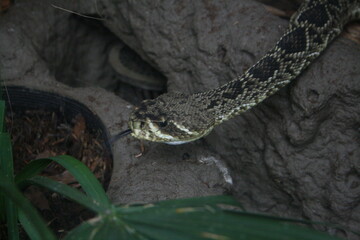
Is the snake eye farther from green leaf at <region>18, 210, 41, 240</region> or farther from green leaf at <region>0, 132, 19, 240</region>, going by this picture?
green leaf at <region>18, 210, 41, 240</region>

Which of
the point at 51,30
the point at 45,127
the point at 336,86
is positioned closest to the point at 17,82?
the point at 45,127

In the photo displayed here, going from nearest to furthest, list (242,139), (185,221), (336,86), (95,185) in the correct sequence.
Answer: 1. (185,221)
2. (95,185)
3. (336,86)
4. (242,139)

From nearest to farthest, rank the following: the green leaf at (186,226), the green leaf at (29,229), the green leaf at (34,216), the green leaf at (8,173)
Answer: the green leaf at (186,226)
the green leaf at (34,216)
the green leaf at (29,229)
the green leaf at (8,173)

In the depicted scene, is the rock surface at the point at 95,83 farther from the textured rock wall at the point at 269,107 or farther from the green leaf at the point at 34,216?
the green leaf at the point at 34,216

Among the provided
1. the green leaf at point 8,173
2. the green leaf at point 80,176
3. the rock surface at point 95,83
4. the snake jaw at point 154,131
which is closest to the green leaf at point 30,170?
the green leaf at point 80,176

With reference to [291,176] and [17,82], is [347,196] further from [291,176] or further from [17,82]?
[17,82]

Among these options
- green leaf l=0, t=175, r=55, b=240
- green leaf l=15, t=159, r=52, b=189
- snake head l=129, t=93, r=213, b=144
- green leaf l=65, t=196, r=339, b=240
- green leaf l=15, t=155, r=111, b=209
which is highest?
snake head l=129, t=93, r=213, b=144

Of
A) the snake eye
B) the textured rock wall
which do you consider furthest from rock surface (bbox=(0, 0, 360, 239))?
the snake eye
